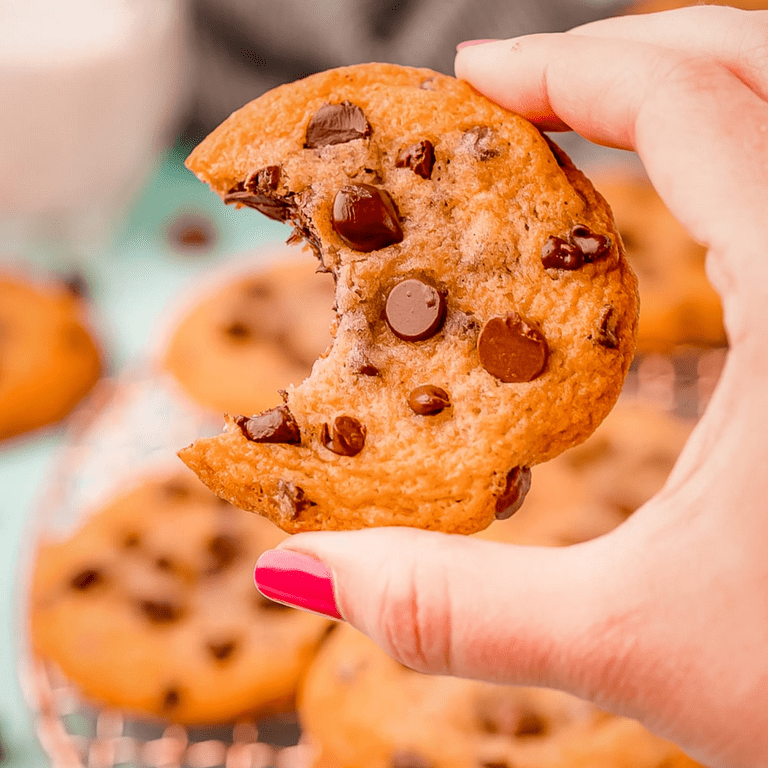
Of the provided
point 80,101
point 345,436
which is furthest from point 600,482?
point 80,101

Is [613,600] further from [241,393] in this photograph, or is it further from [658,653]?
[241,393]

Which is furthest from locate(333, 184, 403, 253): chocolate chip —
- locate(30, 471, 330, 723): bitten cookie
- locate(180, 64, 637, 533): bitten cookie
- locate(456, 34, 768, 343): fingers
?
locate(30, 471, 330, 723): bitten cookie

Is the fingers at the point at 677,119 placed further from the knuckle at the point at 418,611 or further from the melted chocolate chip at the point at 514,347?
the knuckle at the point at 418,611

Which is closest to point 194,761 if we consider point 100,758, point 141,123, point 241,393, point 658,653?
point 100,758

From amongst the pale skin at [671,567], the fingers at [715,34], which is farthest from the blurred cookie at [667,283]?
the pale skin at [671,567]

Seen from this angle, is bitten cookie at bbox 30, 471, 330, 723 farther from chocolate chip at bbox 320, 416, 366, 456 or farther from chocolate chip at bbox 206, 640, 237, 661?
chocolate chip at bbox 320, 416, 366, 456

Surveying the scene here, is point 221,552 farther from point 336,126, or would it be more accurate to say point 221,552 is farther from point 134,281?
point 134,281
